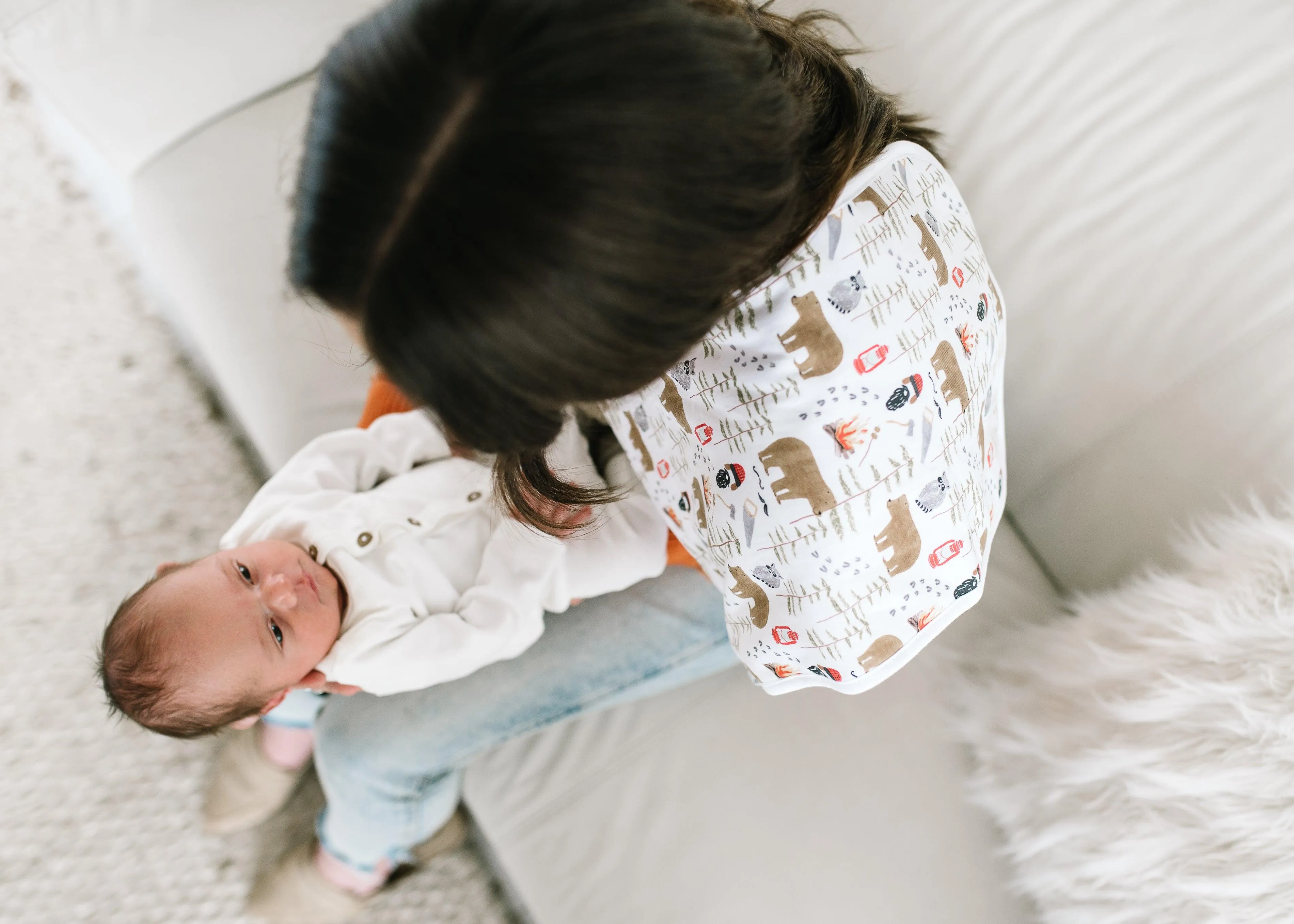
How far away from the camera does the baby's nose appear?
0.73 metres

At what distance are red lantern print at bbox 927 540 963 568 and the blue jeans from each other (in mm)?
275

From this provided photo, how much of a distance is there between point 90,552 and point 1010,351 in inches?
48.6

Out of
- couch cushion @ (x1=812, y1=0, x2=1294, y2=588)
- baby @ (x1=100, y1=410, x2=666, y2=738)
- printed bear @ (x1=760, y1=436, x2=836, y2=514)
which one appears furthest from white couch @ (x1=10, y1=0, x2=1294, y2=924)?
printed bear @ (x1=760, y1=436, x2=836, y2=514)

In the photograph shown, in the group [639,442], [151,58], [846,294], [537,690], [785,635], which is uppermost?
[151,58]

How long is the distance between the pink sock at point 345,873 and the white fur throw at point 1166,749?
0.72 metres

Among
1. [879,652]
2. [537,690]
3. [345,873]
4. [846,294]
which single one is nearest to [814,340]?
[846,294]

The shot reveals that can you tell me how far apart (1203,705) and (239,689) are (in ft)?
2.72

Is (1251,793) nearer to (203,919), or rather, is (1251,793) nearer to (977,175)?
(977,175)

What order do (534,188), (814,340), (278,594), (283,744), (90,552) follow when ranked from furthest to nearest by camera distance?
(90,552)
(283,744)
(278,594)
(814,340)
(534,188)

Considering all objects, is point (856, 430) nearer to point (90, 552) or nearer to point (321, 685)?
point (321, 685)

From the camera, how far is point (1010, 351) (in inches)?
30.3

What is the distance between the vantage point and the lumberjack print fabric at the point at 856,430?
1.73 ft

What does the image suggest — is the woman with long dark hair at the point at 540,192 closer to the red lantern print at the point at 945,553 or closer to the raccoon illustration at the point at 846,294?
the raccoon illustration at the point at 846,294

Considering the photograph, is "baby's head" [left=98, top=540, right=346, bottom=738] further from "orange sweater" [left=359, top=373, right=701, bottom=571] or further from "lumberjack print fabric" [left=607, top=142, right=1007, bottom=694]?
"lumberjack print fabric" [left=607, top=142, right=1007, bottom=694]
